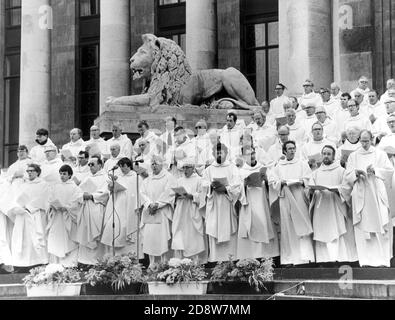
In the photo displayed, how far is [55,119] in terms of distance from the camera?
4303cm

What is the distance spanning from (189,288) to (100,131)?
10148mm

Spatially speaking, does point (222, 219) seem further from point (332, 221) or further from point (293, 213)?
point (332, 221)

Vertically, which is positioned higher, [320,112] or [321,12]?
[321,12]

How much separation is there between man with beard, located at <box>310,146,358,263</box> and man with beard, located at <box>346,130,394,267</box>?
11.2 inches

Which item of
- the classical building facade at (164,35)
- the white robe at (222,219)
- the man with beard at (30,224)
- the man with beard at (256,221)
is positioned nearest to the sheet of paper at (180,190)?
the white robe at (222,219)

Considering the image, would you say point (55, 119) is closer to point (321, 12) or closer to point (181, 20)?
point (181, 20)

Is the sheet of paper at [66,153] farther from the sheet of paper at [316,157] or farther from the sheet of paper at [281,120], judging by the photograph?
the sheet of paper at [316,157]

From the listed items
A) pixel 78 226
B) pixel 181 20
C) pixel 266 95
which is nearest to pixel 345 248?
pixel 78 226

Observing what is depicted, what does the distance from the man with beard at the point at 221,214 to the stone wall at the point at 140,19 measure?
2055 centimetres

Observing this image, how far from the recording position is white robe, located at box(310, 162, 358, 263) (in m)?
19.8

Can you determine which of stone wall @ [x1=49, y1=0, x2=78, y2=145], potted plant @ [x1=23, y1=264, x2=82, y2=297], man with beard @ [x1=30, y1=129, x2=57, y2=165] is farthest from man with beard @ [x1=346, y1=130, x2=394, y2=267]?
stone wall @ [x1=49, y1=0, x2=78, y2=145]

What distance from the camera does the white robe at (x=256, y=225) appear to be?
2080 cm

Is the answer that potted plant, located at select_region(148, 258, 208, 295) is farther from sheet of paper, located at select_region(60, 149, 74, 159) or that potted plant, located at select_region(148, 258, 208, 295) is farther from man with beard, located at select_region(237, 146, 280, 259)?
sheet of paper, located at select_region(60, 149, 74, 159)

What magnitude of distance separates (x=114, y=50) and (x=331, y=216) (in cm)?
1900
